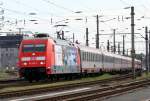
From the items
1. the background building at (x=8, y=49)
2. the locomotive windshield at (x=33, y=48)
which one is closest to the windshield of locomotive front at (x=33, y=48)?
the locomotive windshield at (x=33, y=48)

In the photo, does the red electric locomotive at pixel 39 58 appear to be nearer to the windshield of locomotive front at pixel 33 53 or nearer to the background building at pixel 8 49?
the windshield of locomotive front at pixel 33 53

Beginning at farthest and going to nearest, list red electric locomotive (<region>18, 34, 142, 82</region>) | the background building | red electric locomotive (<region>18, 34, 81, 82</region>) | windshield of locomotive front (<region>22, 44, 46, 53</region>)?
1. the background building
2. windshield of locomotive front (<region>22, 44, 46, 53</region>)
3. red electric locomotive (<region>18, 34, 142, 82</region>)
4. red electric locomotive (<region>18, 34, 81, 82</region>)

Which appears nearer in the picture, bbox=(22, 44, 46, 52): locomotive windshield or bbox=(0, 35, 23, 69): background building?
bbox=(22, 44, 46, 52): locomotive windshield

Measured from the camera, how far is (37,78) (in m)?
36.5

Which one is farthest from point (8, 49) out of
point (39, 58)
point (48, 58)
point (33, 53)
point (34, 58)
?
point (48, 58)

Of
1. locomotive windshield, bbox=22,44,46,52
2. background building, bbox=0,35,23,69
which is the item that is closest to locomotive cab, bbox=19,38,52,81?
locomotive windshield, bbox=22,44,46,52

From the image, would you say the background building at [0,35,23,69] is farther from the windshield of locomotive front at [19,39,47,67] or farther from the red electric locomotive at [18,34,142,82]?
the windshield of locomotive front at [19,39,47,67]

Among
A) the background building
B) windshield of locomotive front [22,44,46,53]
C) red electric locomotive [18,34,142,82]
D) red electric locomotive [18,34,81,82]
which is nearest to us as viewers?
red electric locomotive [18,34,81,82]

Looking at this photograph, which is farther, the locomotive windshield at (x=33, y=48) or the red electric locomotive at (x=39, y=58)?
the locomotive windshield at (x=33, y=48)

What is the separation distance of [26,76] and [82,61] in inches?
419

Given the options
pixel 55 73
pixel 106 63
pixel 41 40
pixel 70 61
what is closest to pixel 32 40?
pixel 41 40

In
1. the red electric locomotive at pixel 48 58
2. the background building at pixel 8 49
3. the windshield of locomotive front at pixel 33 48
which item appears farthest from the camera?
the background building at pixel 8 49

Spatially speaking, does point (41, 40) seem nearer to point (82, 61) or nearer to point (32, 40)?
point (32, 40)

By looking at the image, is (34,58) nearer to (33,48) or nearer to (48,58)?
(33,48)
